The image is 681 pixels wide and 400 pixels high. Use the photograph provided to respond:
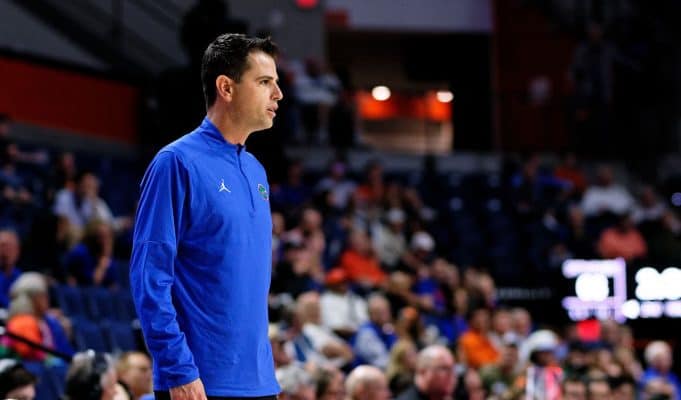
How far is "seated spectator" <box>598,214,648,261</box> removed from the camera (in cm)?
1309

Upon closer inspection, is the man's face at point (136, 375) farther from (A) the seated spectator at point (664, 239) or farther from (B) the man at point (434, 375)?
(A) the seated spectator at point (664, 239)

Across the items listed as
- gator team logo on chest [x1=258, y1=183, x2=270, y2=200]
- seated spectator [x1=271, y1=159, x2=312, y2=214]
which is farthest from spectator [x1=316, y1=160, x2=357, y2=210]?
gator team logo on chest [x1=258, y1=183, x2=270, y2=200]

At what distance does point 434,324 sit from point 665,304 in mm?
2940

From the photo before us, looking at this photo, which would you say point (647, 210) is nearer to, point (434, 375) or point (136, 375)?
point (434, 375)

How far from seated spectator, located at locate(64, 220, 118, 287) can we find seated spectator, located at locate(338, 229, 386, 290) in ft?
11.1

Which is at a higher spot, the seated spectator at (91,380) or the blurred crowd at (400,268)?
the blurred crowd at (400,268)

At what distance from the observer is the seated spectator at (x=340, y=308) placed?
9790 millimetres

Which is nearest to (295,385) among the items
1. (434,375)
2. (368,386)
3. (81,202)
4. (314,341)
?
(368,386)

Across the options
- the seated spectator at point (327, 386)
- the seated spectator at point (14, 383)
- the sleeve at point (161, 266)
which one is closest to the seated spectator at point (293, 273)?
the seated spectator at point (327, 386)

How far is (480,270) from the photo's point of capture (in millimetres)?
12508

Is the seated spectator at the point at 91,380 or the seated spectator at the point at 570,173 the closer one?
the seated spectator at the point at 91,380

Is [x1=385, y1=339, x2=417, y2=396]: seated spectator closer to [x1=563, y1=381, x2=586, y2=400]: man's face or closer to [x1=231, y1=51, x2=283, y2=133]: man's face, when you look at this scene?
[x1=563, y1=381, x2=586, y2=400]: man's face

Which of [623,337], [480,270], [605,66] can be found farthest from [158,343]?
[605,66]

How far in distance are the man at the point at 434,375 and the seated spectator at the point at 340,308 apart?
141 inches
